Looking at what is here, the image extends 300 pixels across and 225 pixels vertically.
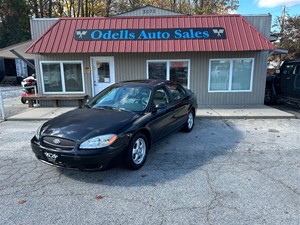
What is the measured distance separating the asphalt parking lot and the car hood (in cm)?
81

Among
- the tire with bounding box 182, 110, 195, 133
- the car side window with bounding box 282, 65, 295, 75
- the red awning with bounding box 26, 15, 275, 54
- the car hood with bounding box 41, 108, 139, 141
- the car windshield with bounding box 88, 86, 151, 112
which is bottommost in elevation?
the tire with bounding box 182, 110, 195, 133

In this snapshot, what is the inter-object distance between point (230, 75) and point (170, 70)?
2742 mm

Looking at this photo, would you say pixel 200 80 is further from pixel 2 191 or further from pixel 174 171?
pixel 2 191

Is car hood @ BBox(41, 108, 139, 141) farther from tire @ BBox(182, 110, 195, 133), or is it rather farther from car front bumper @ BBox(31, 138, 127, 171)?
tire @ BBox(182, 110, 195, 133)

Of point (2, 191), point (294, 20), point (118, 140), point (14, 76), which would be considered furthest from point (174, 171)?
point (14, 76)

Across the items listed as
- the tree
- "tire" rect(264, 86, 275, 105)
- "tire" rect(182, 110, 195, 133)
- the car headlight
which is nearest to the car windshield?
the car headlight

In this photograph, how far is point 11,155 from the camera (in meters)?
4.88

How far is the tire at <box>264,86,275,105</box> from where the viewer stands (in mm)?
10898

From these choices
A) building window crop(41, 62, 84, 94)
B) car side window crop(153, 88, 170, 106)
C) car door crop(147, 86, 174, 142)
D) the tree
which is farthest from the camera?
the tree

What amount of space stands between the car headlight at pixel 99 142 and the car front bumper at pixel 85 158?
0.08 meters

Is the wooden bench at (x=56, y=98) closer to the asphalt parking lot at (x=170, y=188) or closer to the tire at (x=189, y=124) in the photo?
the asphalt parking lot at (x=170, y=188)

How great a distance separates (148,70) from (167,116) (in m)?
5.54

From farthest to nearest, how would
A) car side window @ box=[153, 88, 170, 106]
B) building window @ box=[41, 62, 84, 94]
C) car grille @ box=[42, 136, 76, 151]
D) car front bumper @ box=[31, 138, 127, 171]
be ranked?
building window @ box=[41, 62, 84, 94], car side window @ box=[153, 88, 170, 106], car grille @ box=[42, 136, 76, 151], car front bumper @ box=[31, 138, 127, 171]

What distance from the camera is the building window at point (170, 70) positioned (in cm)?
995
